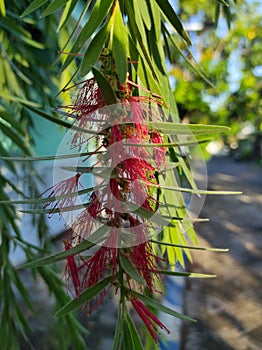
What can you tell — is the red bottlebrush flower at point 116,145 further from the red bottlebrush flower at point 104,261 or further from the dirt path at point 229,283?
the dirt path at point 229,283

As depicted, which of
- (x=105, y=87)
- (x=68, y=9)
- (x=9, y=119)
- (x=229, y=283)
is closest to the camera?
(x=105, y=87)

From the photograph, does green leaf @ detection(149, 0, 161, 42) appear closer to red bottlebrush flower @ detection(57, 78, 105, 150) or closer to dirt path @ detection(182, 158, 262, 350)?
red bottlebrush flower @ detection(57, 78, 105, 150)

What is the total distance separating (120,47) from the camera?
25 centimetres

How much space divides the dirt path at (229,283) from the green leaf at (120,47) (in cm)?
170

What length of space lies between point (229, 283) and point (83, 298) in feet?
7.46

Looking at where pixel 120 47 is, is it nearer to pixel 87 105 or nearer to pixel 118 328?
pixel 87 105

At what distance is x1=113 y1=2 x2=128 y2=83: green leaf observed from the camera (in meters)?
0.23

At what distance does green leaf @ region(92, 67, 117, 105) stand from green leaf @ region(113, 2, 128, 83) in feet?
0.04

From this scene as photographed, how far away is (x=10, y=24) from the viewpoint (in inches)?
27.5

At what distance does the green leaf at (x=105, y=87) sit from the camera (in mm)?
205

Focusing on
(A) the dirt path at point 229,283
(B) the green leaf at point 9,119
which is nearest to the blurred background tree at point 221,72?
(A) the dirt path at point 229,283

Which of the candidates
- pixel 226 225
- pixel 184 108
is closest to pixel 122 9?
pixel 184 108

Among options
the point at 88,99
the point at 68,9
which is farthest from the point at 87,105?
the point at 68,9

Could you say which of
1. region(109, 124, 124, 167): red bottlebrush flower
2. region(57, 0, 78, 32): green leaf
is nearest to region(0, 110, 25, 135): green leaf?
region(57, 0, 78, 32): green leaf
